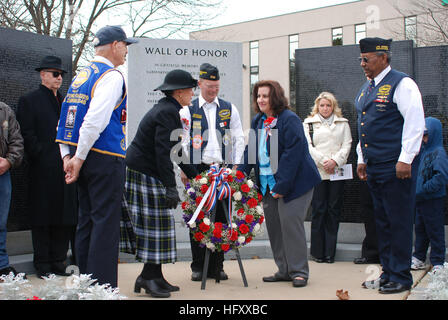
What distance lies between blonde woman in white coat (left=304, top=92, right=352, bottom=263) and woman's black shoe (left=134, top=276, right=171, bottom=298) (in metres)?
2.56

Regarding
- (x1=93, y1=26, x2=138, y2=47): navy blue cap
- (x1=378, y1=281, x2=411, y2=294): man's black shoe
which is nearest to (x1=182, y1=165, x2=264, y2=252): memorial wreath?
(x1=378, y1=281, x2=411, y2=294): man's black shoe

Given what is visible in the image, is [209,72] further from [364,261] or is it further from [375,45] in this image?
[364,261]

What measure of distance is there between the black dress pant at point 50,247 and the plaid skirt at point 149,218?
1585 millimetres

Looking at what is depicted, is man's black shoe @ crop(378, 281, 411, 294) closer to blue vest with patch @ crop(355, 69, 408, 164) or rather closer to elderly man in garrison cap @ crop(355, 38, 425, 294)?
elderly man in garrison cap @ crop(355, 38, 425, 294)

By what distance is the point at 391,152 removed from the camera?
4.37 metres

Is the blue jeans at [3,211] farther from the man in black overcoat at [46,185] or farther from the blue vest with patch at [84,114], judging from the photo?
the blue vest with patch at [84,114]

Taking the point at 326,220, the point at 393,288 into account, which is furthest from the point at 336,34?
the point at 393,288

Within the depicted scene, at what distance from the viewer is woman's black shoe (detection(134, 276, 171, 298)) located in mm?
4250

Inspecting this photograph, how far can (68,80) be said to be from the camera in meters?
6.51

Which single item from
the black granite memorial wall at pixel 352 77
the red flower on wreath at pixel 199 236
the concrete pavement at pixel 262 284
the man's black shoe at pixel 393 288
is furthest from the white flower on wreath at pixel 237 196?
the black granite memorial wall at pixel 352 77

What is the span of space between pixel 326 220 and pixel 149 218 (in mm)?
2891

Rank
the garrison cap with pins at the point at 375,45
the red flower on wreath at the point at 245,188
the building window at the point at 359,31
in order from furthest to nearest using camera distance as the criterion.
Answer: the building window at the point at 359,31 < the red flower on wreath at the point at 245,188 < the garrison cap with pins at the point at 375,45

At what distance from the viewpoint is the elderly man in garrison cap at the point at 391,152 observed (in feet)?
13.8
